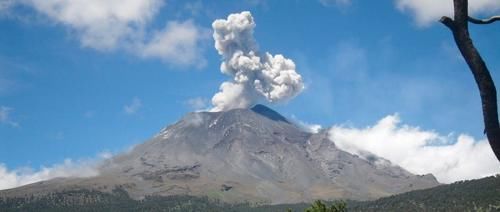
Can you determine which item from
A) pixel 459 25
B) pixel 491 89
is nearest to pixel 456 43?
pixel 459 25

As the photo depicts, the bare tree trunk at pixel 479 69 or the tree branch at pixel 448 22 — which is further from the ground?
the tree branch at pixel 448 22

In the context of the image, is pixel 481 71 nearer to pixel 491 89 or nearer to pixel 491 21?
pixel 491 89

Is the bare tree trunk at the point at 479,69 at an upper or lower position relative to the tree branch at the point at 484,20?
lower

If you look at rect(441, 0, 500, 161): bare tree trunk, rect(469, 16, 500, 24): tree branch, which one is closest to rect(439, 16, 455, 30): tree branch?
rect(441, 0, 500, 161): bare tree trunk

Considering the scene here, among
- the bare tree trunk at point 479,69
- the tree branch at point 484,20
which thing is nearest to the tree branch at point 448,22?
the bare tree trunk at point 479,69

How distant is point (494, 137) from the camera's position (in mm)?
9055

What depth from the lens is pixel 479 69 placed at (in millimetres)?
9070

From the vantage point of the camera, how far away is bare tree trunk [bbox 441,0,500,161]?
9039 millimetres

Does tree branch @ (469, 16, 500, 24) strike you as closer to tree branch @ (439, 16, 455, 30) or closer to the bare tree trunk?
the bare tree trunk

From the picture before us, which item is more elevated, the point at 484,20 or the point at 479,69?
the point at 484,20

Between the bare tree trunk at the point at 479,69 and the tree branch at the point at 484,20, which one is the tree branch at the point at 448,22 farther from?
the tree branch at the point at 484,20

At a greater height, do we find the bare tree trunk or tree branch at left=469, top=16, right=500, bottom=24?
tree branch at left=469, top=16, right=500, bottom=24

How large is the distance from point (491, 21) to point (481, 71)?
34.3 inches

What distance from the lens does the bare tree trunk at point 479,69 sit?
29.7 feet
